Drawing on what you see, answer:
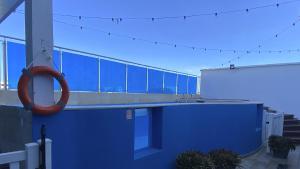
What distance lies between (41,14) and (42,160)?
53.1 inches

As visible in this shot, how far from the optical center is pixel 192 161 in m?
3.66

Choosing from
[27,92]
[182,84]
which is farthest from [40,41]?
[182,84]

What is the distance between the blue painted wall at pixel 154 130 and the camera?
2367mm

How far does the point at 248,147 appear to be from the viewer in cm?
591

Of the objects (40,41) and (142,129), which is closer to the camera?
(40,41)

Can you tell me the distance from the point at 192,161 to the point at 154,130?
2.48 ft

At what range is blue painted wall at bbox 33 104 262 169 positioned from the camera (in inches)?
93.2

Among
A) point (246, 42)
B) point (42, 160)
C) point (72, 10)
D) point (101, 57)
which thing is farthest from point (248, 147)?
point (72, 10)

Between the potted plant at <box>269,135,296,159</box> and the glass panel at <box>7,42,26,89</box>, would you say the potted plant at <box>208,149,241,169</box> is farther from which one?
the glass panel at <box>7,42,26,89</box>

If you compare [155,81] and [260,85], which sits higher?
[155,81]

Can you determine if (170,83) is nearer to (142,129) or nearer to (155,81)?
(155,81)

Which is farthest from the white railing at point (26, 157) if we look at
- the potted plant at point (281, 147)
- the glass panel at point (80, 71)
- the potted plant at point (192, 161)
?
the potted plant at point (281, 147)

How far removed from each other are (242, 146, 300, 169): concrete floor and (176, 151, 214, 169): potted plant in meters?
1.56

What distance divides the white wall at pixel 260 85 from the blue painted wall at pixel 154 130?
3602mm
